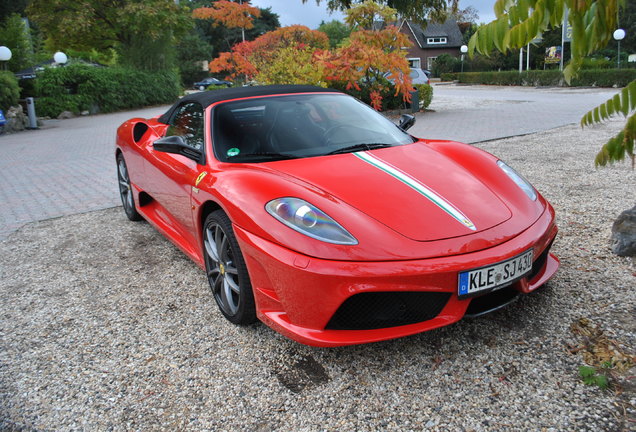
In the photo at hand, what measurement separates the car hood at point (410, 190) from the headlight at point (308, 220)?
180 mm

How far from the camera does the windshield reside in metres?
3.09

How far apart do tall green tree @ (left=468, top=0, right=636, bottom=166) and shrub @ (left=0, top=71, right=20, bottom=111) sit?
1691 centimetres

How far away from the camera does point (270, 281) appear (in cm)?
233

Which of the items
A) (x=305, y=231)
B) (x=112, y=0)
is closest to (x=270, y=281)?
(x=305, y=231)

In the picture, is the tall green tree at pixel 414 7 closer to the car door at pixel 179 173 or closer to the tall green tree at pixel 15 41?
the car door at pixel 179 173

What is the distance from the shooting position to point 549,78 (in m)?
30.6

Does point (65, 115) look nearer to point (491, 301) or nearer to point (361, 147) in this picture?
point (361, 147)

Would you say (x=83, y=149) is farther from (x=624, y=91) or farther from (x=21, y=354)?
(x=624, y=91)

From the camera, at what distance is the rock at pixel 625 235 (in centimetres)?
340

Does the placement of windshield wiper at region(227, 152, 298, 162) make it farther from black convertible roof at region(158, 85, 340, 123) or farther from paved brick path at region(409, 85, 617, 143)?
paved brick path at region(409, 85, 617, 143)

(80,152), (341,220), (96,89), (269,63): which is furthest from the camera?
(96,89)

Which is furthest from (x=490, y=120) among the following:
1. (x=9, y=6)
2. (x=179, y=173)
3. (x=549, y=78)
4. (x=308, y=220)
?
(x=549, y=78)

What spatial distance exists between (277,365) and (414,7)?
49.7ft

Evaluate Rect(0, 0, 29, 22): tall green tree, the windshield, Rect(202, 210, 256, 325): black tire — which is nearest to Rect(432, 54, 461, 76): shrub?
Rect(0, 0, 29, 22): tall green tree
